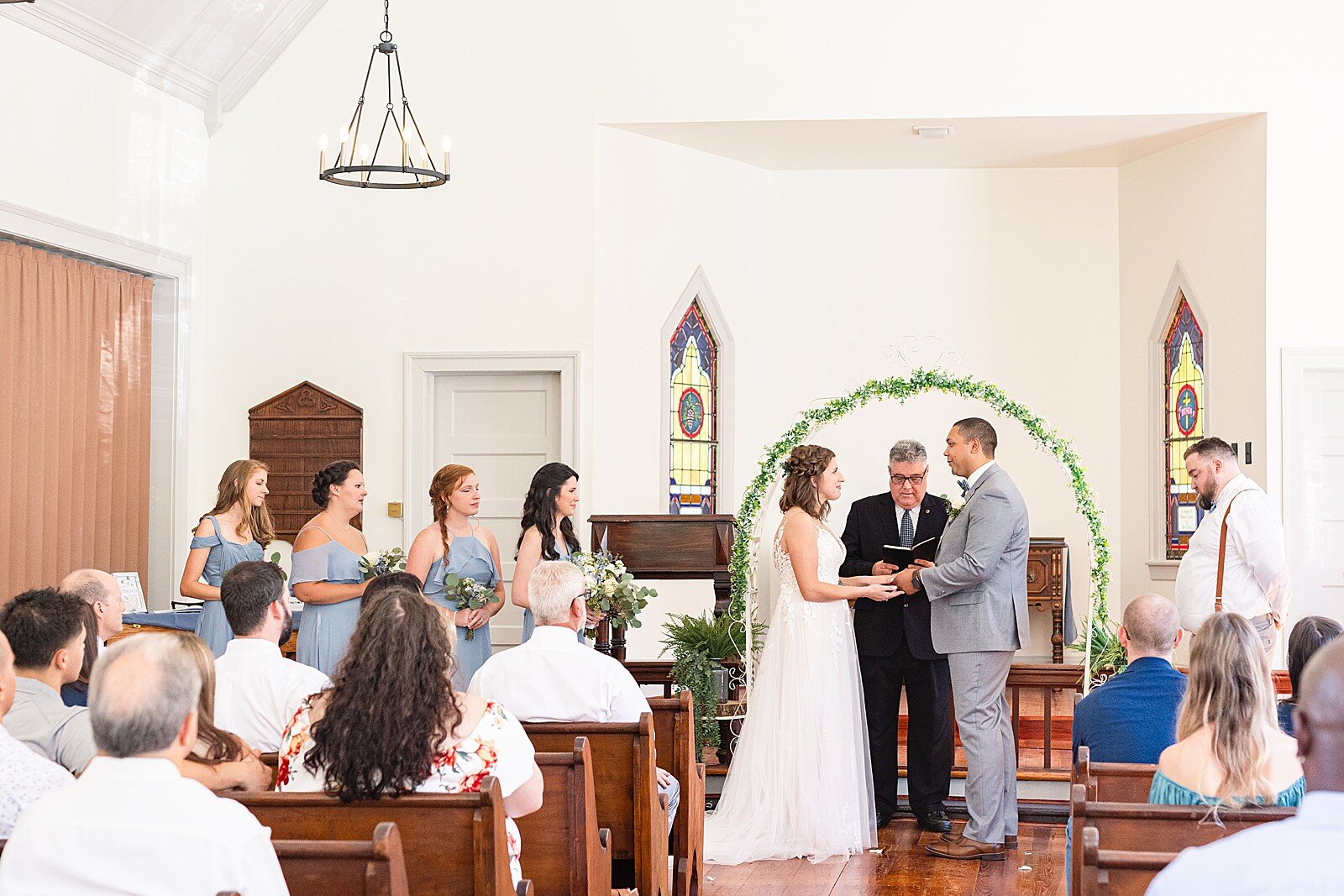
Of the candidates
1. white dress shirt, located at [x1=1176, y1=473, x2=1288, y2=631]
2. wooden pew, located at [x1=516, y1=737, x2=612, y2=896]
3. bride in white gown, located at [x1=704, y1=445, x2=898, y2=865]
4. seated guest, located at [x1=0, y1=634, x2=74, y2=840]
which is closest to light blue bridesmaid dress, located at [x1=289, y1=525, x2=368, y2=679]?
bride in white gown, located at [x1=704, y1=445, x2=898, y2=865]

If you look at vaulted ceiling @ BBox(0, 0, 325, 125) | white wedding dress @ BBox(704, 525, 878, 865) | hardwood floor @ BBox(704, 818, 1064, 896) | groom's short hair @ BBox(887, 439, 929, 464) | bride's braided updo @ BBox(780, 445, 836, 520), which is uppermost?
vaulted ceiling @ BBox(0, 0, 325, 125)

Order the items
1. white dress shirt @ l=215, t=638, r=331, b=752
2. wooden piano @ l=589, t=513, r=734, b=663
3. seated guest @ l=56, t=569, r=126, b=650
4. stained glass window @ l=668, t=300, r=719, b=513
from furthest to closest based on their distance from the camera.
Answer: stained glass window @ l=668, t=300, r=719, b=513 < wooden piano @ l=589, t=513, r=734, b=663 < seated guest @ l=56, t=569, r=126, b=650 < white dress shirt @ l=215, t=638, r=331, b=752

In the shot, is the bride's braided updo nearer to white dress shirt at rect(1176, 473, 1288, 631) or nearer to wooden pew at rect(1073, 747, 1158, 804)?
white dress shirt at rect(1176, 473, 1288, 631)

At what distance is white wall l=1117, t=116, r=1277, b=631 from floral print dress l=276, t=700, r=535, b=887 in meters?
7.12

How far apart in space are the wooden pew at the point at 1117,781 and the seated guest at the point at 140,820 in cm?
218

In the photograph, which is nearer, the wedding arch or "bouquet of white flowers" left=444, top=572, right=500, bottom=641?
"bouquet of white flowers" left=444, top=572, right=500, bottom=641

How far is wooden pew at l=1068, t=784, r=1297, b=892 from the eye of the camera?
298 cm

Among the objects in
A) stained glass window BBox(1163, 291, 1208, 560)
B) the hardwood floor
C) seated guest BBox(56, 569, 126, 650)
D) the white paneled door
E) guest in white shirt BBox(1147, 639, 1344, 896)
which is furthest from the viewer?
stained glass window BBox(1163, 291, 1208, 560)

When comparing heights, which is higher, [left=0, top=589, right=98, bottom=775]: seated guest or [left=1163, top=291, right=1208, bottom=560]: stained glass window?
[left=1163, top=291, right=1208, bottom=560]: stained glass window

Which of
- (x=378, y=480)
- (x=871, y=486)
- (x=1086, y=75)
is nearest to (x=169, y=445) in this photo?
(x=378, y=480)

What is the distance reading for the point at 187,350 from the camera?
9156 mm

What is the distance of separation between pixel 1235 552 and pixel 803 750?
2.06 metres

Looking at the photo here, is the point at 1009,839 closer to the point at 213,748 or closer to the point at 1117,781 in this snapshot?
the point at 1117,781

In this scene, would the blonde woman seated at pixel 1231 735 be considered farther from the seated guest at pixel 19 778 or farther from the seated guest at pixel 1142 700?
the seated guest at pixel 19 778
